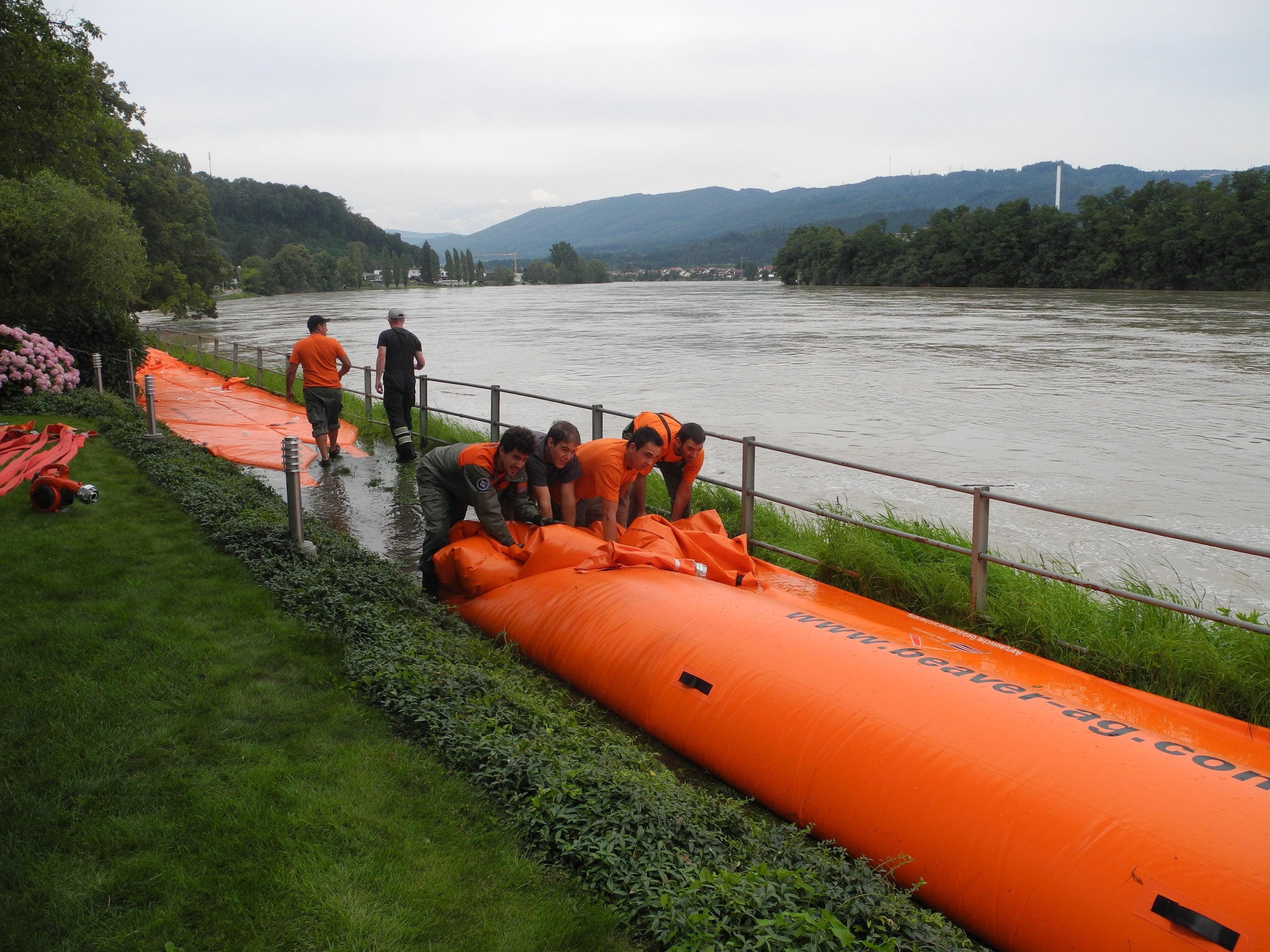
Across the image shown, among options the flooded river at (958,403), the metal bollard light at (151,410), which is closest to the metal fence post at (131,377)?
the metal bollard light at (151,410)

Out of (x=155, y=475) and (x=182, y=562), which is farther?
(x=155, y=475)

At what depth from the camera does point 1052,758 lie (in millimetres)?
3223

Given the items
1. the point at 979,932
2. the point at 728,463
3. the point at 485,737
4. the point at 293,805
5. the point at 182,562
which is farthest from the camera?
the point at 728,463

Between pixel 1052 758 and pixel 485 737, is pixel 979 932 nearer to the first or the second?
pixel 1052 758

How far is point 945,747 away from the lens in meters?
3.42

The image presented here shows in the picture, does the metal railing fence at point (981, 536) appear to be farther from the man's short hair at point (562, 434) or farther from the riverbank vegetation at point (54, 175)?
the riverbank vegetation at point (54, 175)

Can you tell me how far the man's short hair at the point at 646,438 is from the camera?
5781 millimetres

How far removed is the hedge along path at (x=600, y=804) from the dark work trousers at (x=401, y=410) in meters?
4.61

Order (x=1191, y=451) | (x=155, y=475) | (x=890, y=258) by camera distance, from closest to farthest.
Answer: (x=155, y=475)
(x=1191, y=451)
(x=890, y=258)

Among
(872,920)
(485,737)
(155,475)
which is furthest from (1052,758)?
(155,475)

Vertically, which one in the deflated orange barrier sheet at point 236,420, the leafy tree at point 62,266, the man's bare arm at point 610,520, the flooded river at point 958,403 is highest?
the leafy tree at point 62,266

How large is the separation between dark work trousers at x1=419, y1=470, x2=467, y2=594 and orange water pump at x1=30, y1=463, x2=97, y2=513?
115 inches

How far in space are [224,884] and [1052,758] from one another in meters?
2.68

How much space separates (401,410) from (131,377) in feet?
24.6
